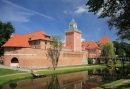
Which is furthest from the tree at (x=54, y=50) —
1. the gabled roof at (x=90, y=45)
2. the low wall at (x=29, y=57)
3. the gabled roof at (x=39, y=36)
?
the gabled roof at (x=90, y=45)

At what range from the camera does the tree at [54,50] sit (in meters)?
34.2

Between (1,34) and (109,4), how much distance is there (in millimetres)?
32393

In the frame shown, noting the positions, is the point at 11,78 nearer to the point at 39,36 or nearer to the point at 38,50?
the point at 38,50

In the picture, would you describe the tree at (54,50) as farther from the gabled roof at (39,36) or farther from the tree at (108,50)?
the tree at (108,50)

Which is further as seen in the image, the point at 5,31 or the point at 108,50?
the point at 108,50

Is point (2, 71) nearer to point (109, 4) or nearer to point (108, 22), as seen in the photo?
point (108, 22)

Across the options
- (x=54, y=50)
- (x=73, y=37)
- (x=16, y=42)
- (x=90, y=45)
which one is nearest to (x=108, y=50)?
(x=73, y=37)

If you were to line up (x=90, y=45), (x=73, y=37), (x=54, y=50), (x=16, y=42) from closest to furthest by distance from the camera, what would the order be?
(x=16, y=42)
(x=54, y=50)
(x=73, y=37)
(x=90, y=45)

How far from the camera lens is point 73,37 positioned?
5456 cm

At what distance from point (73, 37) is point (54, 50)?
19.8 m

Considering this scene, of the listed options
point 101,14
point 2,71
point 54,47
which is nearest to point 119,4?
point 101,14

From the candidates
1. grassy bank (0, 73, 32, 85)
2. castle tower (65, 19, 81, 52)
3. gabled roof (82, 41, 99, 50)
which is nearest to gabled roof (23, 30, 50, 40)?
castle tower (65, 19, 81, 52)

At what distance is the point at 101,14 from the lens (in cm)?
1140

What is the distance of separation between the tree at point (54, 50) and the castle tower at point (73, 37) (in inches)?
713
